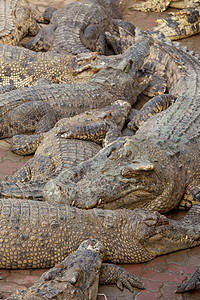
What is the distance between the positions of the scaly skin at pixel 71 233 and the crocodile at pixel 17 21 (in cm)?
426

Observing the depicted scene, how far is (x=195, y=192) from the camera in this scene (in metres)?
4.20

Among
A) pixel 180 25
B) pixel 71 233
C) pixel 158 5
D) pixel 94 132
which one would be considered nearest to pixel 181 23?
pixel 180 25

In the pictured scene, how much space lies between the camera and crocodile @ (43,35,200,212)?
3684 millimetres

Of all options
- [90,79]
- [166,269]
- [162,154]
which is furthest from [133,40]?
[166,269]

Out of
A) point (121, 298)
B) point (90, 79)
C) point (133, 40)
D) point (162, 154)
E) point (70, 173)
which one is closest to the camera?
point (121, 298)

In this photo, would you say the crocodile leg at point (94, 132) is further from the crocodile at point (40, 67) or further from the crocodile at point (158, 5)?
the crocodile at point (158, 5)

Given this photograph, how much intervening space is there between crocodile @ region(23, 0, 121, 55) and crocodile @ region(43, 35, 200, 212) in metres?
2.63

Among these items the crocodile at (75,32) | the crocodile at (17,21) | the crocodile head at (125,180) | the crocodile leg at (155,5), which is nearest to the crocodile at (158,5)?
the crocodile leg at (155,5)

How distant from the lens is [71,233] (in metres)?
3.37

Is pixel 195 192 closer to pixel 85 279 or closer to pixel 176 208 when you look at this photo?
pixel 176 208

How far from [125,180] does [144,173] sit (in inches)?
7.1

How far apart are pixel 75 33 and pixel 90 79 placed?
145 centimetres

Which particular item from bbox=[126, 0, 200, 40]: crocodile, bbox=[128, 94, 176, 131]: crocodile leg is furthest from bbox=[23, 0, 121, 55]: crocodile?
bbox=[128, 94, 176, 131]: crocodile leg

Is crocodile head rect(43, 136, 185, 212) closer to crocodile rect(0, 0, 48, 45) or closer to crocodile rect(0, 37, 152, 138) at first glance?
crocodile rect(0, 37, 152, 138)
